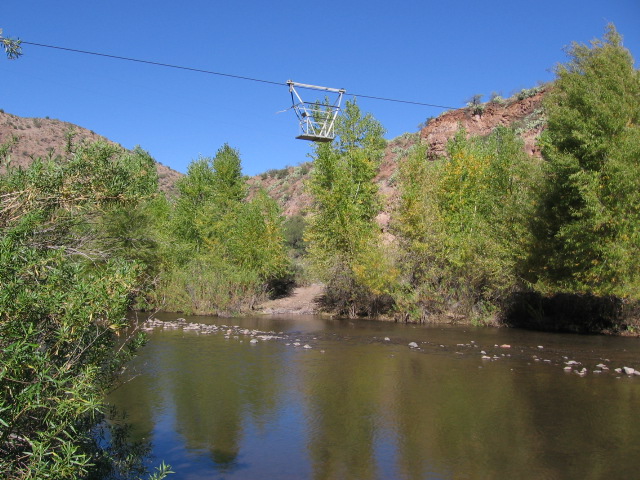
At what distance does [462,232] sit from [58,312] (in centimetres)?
2464

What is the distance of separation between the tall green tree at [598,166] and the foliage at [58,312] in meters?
16.6

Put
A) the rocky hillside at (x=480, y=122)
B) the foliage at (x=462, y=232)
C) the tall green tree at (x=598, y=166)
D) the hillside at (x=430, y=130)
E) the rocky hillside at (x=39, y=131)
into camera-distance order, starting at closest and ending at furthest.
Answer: the tall green tree at (x=598, y=166)
the foliage at (x=462, y=232)
the rocky hillside at (x=480, y=122)
the hillside at (x=430, y=130)
the rocky hillside at (x=39, y=131)

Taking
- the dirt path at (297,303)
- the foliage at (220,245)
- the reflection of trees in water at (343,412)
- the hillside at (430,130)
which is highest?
the hillside at (430,130)

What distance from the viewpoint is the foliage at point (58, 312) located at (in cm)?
409

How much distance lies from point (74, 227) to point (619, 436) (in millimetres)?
10282

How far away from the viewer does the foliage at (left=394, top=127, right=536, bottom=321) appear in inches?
A: 956

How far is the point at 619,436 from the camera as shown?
10305mm

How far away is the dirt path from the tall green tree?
633 inches

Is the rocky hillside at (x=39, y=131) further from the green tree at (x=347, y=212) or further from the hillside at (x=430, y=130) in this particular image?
the green tree at (x=347, y=212)

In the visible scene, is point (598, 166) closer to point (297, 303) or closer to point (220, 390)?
point (220, 390)

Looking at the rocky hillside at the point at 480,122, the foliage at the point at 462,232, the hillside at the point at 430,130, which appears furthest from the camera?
the hillside at the point at 430,130

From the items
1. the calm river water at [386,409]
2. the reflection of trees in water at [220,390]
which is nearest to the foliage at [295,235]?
the calm river water at [386,409]

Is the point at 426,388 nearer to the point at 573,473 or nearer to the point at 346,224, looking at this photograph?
the point at 573,473

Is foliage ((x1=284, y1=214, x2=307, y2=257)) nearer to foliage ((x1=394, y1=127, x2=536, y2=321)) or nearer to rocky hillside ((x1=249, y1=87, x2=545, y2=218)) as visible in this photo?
rocky hillside ((x1=249, y1=87, x2=545, y2=218))
